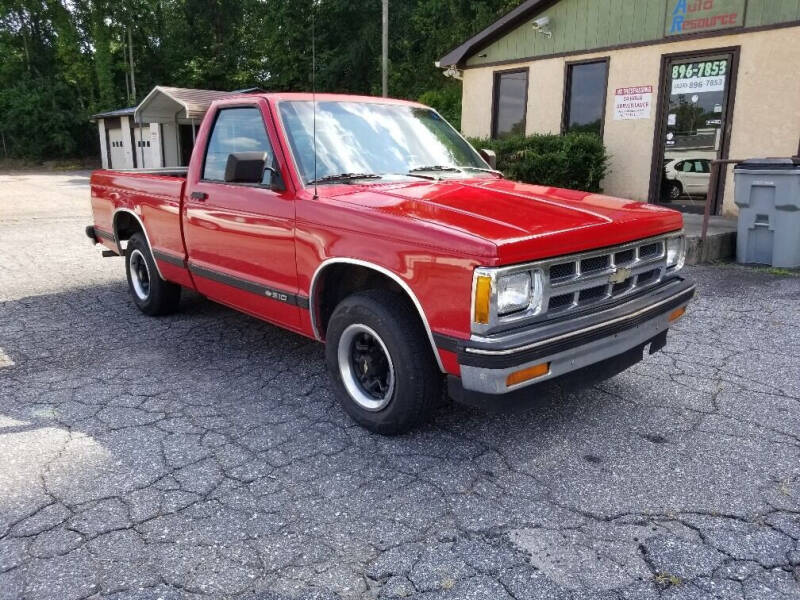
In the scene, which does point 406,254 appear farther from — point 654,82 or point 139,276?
point 654,82

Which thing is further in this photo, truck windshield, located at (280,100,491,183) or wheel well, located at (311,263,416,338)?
truck windshield, located at (280,100,491,183)

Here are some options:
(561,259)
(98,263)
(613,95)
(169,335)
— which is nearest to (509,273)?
(561,259)

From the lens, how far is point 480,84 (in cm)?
1397

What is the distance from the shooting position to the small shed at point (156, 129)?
21.3 m

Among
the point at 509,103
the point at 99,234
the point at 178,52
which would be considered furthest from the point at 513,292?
the point at 178,52

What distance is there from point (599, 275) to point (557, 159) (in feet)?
27.7

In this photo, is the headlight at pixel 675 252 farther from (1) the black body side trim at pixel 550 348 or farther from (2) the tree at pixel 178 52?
(2) the tree at pixel 178 52

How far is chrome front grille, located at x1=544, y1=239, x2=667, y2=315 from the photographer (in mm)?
3055

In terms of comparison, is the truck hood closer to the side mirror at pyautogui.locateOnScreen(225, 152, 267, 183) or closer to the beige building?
the side mirror at pyautogui.locateOnScreen(225, 152, 267, 183)

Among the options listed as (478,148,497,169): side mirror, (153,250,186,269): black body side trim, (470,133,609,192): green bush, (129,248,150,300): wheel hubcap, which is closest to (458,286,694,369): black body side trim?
(478,148,497,169): side mirror

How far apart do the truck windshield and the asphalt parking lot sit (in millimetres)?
1458

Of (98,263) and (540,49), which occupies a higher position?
(540,49)

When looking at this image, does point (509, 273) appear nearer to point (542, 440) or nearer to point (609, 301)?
point (609, 301)

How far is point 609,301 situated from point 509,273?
78cm
